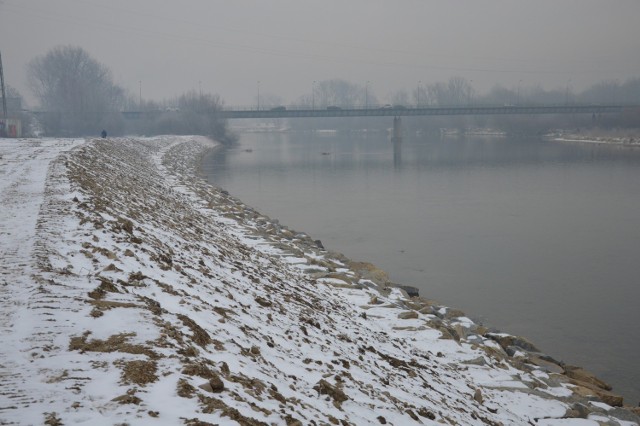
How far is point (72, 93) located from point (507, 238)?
274 ft

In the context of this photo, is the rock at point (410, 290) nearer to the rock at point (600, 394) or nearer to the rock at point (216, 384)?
the rock at point (600, 394)

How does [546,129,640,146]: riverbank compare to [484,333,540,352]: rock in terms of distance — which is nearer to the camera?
[484,333,540,352]: rock

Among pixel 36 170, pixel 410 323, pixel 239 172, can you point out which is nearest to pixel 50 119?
pixel 239 172

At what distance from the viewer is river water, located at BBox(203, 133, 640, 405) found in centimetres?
1361

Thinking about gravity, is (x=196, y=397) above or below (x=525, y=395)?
above

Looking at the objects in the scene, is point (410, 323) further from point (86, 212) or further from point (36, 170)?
point (36, 170)

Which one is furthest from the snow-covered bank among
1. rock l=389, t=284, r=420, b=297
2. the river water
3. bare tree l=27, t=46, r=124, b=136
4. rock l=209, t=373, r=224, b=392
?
bare tree l=27, t=46, r=124, b=136

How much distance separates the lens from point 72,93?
295 feet

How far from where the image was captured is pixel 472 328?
1202 centimetres

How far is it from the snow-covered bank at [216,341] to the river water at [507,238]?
6.69 feet

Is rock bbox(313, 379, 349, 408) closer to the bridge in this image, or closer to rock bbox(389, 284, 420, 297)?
rock bbox(389, 284, 420, 297)

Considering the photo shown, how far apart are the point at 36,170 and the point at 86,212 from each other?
9129mm

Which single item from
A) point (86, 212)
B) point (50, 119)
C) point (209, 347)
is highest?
point (50, 119)

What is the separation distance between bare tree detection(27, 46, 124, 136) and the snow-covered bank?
245ft
